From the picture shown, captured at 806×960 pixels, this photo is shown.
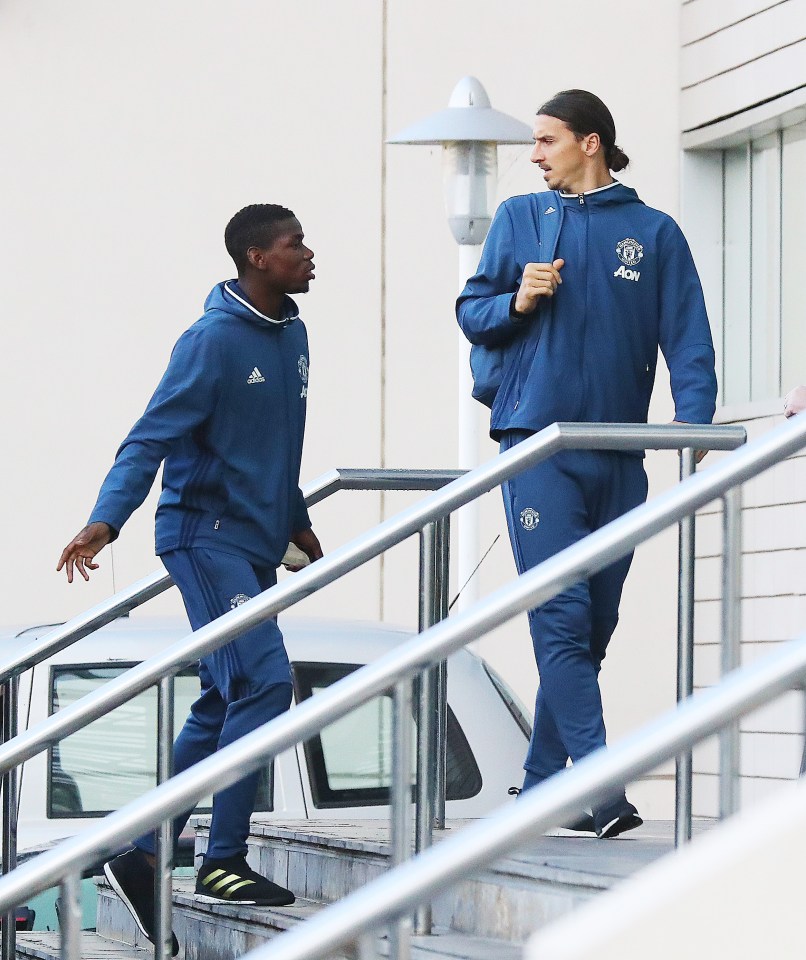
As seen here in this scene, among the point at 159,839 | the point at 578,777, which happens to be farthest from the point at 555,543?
the point at 578,777

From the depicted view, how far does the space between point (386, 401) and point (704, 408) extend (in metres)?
5.47

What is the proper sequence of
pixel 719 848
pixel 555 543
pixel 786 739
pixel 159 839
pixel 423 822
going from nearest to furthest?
pixel 719 848 → pixel 159 839 → pixel 423 822 → pixel 555 543 → pixel 786 739

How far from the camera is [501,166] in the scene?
33.6 ft

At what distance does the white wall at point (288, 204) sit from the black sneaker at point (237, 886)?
516 cm

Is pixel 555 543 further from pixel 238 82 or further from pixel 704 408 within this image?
pixel 238 82

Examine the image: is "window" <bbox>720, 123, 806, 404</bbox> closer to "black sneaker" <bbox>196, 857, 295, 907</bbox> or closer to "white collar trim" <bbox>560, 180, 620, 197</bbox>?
"white collar trim" <bbox>560, 180, 620, 197</bbox>

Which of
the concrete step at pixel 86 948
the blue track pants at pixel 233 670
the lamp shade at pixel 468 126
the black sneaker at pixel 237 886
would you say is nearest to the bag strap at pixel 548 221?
the blue track pants at pixel 233 670

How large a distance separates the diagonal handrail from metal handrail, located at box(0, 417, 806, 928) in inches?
26.2

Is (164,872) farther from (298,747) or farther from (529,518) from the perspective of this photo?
(298,747)

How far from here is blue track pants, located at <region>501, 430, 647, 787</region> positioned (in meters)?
4.43

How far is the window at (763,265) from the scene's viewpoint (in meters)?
9.61

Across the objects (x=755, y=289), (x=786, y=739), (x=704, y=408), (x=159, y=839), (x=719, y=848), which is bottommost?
(x=786, y=739)

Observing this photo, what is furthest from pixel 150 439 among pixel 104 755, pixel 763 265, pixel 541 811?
pixel 763 265

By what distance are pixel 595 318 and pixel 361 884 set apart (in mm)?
1356
